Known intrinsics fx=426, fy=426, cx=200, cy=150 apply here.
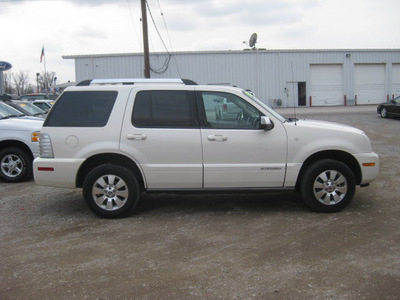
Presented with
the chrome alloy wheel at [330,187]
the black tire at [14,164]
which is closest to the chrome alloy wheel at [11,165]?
the black tire at [14,164]

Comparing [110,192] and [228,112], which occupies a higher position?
[228,112]

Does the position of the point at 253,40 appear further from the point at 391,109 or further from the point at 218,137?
the point at 218,137

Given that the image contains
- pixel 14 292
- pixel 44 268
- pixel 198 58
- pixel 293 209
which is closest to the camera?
pixel 14 292

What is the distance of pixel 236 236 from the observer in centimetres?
505

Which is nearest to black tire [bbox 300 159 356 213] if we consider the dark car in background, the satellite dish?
the dark car in background

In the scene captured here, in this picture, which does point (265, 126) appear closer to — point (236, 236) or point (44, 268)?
point (236, 236)

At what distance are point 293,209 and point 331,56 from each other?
113 ft

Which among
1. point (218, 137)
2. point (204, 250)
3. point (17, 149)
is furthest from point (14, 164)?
point (204, 250)

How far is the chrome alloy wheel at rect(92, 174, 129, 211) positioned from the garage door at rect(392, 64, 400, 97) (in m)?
38.6

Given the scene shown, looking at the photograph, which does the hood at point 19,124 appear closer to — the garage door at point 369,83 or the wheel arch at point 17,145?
the wheel arch at point 17,145

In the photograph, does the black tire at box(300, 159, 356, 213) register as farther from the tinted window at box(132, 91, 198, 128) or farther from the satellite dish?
the satellite dish

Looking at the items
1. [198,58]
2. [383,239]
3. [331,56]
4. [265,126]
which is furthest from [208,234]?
[331,56]

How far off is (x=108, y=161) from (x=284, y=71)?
32.6 meters

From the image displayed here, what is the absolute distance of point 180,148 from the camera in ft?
18.6
